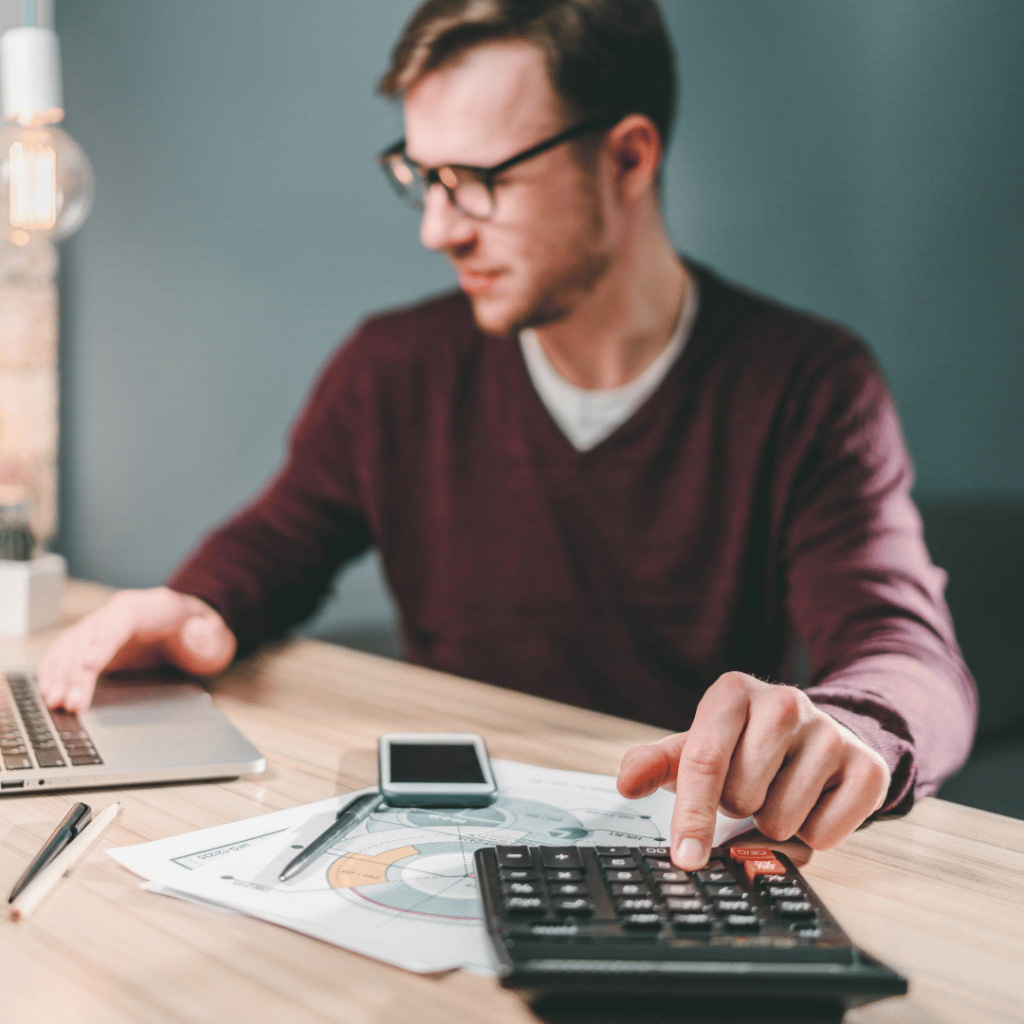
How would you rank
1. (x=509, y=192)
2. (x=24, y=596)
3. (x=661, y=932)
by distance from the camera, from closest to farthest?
1. (x=661, y=932)
2. (x=24, y=596)
3. (x=509, y=192)

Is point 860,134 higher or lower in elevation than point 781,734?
higher

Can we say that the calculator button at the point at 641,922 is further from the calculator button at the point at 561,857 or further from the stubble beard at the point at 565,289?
the stubble beard at the point at 565,289

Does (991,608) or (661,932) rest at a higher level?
(661,932)

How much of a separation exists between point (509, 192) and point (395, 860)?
2.82ft

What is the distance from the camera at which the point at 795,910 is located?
429mm

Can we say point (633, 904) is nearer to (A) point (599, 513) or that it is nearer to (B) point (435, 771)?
(B) point (435, 771)

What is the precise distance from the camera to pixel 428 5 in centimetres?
119

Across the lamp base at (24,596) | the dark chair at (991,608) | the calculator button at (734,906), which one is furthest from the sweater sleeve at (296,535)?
the dark chair at (991,608)

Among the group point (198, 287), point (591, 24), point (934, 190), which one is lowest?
point (198, 287)

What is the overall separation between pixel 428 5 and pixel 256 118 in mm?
886

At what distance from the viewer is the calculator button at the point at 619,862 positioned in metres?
0.47

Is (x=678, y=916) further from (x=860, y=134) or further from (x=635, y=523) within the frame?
(x=860, y=134)

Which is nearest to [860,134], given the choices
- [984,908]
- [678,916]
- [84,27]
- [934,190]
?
[934,190]

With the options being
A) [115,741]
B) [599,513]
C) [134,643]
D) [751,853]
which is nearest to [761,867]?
[751,853]
